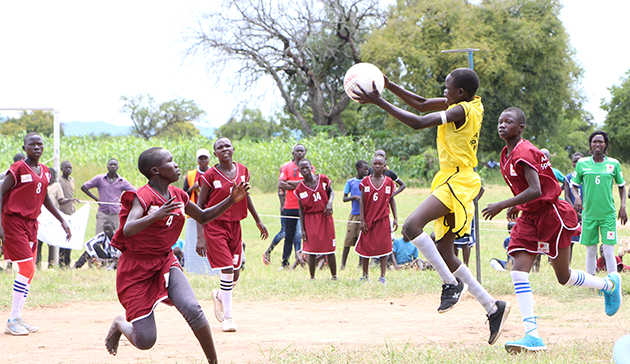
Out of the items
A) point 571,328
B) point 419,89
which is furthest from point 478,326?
point 419,89

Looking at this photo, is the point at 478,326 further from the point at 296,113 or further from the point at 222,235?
the point at 296,113

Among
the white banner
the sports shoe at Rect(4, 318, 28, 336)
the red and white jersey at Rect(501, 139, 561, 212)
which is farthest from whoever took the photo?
the white banner

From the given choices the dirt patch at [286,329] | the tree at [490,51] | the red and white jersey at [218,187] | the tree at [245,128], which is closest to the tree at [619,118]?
the tree at [490,51]

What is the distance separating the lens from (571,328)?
233 inches

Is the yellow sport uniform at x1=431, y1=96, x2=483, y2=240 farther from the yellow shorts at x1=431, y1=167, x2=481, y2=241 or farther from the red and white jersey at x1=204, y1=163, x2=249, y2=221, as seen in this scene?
the red and white jersey at x1=204, y1=163, x2=249, y2=221

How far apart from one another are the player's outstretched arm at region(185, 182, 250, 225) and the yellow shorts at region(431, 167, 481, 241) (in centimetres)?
157

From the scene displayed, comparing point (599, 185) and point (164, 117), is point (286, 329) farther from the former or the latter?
point (164, 117)

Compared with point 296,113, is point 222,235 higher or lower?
lower

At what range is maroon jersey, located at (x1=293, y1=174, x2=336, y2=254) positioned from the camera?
29.8 feet

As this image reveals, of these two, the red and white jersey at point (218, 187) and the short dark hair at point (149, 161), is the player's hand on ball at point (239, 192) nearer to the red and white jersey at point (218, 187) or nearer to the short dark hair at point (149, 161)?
the short dark hair at point (149, 161)

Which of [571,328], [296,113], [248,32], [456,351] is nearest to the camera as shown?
[456,351]

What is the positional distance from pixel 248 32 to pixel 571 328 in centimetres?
3430

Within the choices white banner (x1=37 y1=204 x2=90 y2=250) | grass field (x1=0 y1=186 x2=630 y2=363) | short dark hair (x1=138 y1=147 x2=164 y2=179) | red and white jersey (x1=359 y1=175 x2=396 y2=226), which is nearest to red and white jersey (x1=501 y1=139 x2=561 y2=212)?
grass field (x1=0 y1=186 x2=630 y2=363)

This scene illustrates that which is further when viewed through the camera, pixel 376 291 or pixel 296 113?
pixel 296 113
